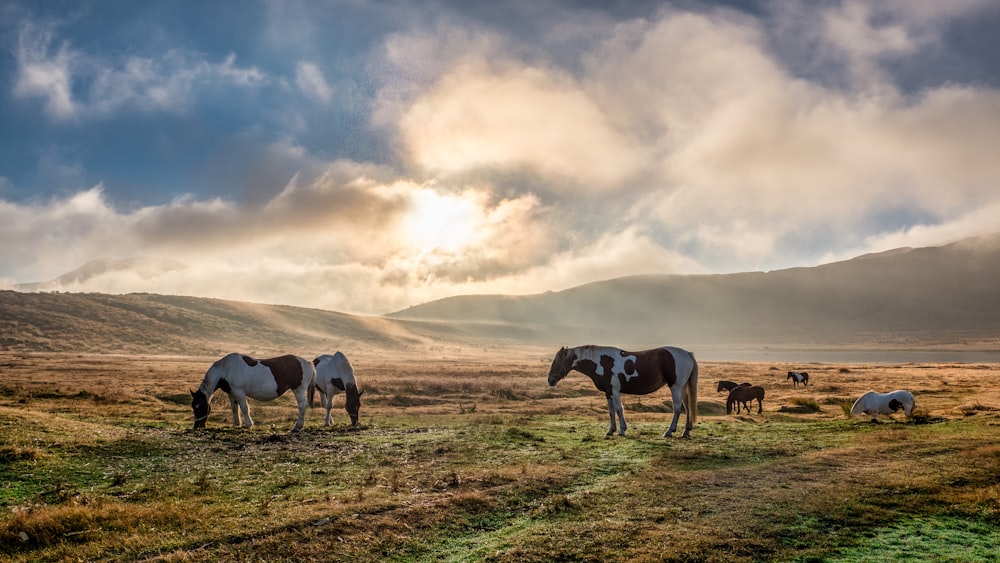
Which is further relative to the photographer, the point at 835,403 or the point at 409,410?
the point at 835,403

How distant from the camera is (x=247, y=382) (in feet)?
67.0

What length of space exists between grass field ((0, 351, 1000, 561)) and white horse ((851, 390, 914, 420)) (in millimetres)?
1607

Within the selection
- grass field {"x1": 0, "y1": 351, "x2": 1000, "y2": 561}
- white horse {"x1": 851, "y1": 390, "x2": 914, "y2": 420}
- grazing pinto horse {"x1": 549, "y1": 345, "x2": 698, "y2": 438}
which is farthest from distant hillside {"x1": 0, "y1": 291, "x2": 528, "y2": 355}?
white horse {"x1": 851, "y1": 390, "x2": 914, "y2": 420}

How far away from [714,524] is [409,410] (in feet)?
75.2

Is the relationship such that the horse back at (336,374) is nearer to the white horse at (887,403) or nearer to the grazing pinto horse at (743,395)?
the white horse at (887,403)

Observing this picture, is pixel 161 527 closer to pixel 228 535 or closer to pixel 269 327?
pixel 228 535

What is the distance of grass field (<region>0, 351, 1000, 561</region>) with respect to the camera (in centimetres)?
772

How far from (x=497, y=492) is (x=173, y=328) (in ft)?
468

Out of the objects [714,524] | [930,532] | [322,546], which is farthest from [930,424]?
[322,546]

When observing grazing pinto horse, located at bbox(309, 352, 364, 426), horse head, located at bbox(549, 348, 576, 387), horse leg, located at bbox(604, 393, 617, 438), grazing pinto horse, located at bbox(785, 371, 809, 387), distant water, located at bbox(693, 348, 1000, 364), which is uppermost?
horse head, located at bbox(549, 348, 576, 387)

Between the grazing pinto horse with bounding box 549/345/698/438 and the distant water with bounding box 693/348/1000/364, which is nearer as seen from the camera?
the grazing pinto horse with bounding box 549/345/698/438

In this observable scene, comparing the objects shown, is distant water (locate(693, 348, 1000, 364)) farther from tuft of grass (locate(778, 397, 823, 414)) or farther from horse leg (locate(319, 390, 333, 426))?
horse leg (locate(319, 390, 333, 426))

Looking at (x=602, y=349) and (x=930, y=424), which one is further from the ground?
(x=602, y=349)

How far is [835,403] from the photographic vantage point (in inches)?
1265
